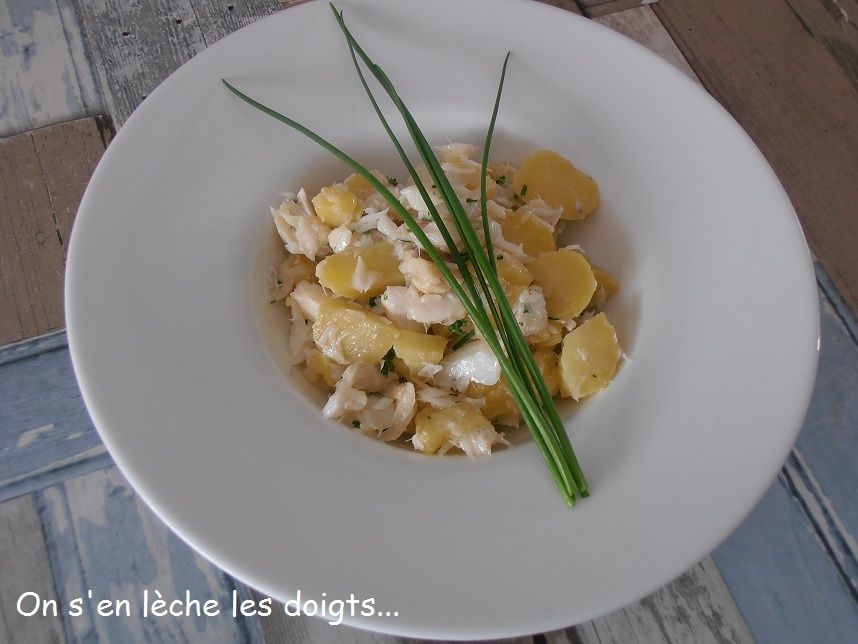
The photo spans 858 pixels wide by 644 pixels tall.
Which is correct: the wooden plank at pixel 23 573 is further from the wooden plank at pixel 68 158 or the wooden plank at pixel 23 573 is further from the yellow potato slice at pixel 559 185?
the yellow potato slice at pixel 559 185

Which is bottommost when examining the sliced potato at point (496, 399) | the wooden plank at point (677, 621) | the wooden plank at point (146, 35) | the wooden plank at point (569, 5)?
the wooden plank at point (677, 621)

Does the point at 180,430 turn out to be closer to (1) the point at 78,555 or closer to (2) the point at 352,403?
(2) the point at 352,403

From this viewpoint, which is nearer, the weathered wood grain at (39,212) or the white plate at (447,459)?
the white plate at (447,459)

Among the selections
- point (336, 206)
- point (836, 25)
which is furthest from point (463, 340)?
point (836, 25)

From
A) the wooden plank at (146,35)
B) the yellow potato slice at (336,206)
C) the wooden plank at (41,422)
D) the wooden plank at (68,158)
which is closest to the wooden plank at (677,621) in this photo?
the yellow potato slice at (336,206)

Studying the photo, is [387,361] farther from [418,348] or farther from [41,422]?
[41,422]

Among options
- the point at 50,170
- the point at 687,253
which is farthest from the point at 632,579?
the point at 50,170
